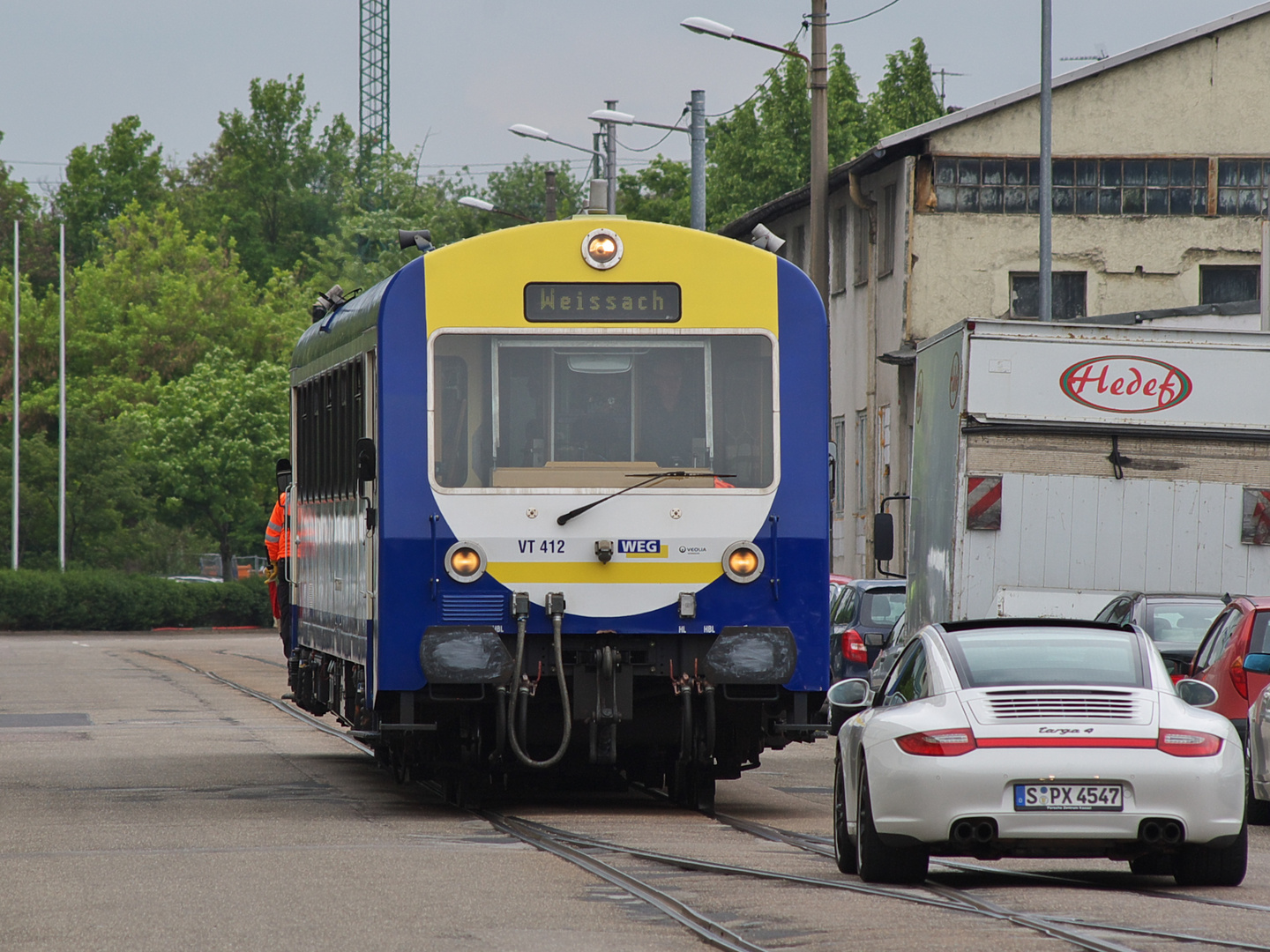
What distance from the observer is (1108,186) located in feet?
137

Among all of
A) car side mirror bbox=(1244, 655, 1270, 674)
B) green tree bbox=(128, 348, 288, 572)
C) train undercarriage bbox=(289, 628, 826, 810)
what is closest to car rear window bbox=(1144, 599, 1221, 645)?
car side mirror bbox=(1244, 655, 1270, 674)

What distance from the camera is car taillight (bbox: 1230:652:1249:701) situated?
15820mm

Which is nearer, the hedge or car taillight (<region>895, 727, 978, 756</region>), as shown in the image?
car taillight (<region>895, 727, 978, 756</region>)

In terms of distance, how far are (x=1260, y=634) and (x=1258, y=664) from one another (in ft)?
1.18

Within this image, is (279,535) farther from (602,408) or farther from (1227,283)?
(1227,283)

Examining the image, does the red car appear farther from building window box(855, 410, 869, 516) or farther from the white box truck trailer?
building window box(855, 410, 869, 516)

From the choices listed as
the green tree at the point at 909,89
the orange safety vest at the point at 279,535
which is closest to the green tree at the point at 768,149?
the green tree at the point at 909,89

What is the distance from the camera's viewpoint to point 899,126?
252 feet


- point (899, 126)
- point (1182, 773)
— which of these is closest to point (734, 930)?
point (1182, 773)

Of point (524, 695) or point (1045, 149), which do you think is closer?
point (524, 695)

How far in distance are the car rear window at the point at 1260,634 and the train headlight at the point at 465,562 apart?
523 cm

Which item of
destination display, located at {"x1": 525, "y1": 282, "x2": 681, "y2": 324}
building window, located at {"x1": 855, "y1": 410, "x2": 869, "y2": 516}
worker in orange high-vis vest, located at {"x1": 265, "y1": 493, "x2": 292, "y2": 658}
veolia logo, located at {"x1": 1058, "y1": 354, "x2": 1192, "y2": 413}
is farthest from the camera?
building window, located at {"x1": 855, "y1": 410, "x2": 869, "y2": 516}

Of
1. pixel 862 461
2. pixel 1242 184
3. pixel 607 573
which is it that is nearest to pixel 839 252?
pixel 862 461

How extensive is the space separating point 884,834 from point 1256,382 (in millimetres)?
9504
